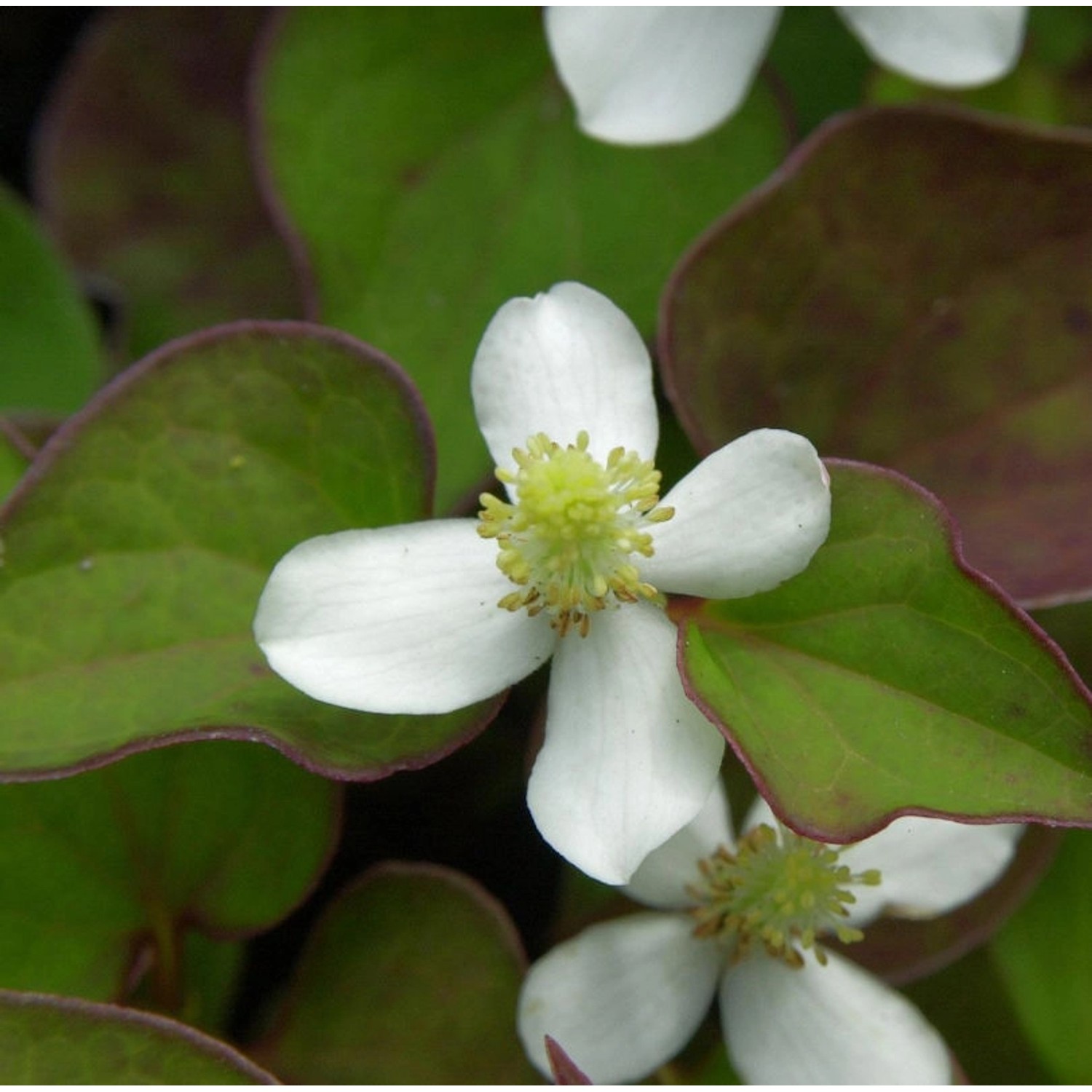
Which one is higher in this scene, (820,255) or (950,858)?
(820,255)

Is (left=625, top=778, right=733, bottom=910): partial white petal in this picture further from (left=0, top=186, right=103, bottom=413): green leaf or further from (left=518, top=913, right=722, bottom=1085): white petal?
(left=0, top=186, right=103, bottom=413): green leaf

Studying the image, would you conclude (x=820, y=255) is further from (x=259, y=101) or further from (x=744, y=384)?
(x=259, y=101)

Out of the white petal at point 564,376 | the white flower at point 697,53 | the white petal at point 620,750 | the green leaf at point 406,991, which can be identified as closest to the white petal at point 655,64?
the white flower at point 697,53

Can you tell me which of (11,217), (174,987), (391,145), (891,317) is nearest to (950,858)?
(891,317)

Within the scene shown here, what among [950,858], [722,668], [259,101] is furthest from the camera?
[259,101]

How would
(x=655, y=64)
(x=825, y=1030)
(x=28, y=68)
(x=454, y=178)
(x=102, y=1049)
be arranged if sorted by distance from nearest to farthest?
(x=102, y=1049) → (x=825, y=1030) → (x=655, y=64) → (x=454, y=178) → (x=28, y=68)

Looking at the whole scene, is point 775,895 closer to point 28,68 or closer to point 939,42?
point 939,42

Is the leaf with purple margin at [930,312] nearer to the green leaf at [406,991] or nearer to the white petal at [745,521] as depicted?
the white petal at [745,521]

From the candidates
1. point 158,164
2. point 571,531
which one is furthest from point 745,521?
point 158,164
